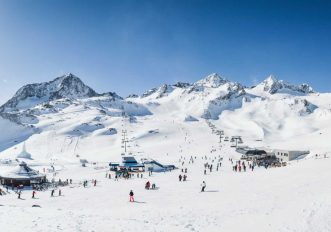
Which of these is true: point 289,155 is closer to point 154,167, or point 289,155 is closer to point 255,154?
point 255,154

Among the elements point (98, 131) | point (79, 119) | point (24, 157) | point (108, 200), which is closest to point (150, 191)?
point (108, 200)

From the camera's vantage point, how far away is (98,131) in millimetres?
161875

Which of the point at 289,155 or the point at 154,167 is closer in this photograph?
the point at 154,167

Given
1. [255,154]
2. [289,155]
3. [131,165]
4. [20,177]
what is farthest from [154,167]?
[289,155]

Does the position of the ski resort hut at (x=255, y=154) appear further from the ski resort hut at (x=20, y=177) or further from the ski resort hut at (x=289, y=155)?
the ski resort hut at (x=20, y=177)

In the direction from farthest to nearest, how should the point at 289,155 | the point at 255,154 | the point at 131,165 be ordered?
the point at 255,154
the point at 289,155
the point at 131,165

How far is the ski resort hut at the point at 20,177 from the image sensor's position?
53.3 metres

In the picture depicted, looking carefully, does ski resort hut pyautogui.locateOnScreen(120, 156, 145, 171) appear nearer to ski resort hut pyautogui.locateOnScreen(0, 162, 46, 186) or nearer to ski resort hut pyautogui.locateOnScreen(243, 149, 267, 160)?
ski resort hut pyautogui.locateOnScreen(0, 162, 46, 186)

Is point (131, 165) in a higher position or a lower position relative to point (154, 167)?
higher

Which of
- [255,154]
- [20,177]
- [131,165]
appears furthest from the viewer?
[255,154]

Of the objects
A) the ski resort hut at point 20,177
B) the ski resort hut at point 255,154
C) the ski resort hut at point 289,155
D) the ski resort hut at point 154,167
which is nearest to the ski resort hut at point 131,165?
the ski resort hut at point 154,167

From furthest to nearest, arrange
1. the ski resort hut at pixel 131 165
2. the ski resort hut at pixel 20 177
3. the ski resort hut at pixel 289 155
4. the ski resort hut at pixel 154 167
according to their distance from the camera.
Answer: the ski resort hut at pixel 289 155 → the ski resort hut at pixel 131 165 → the ski resort hut at pixel 154 167 → the ski resort hut at pixel 20 177

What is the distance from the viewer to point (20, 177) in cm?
5341

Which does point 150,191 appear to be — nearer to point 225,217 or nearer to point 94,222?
point 225,217
